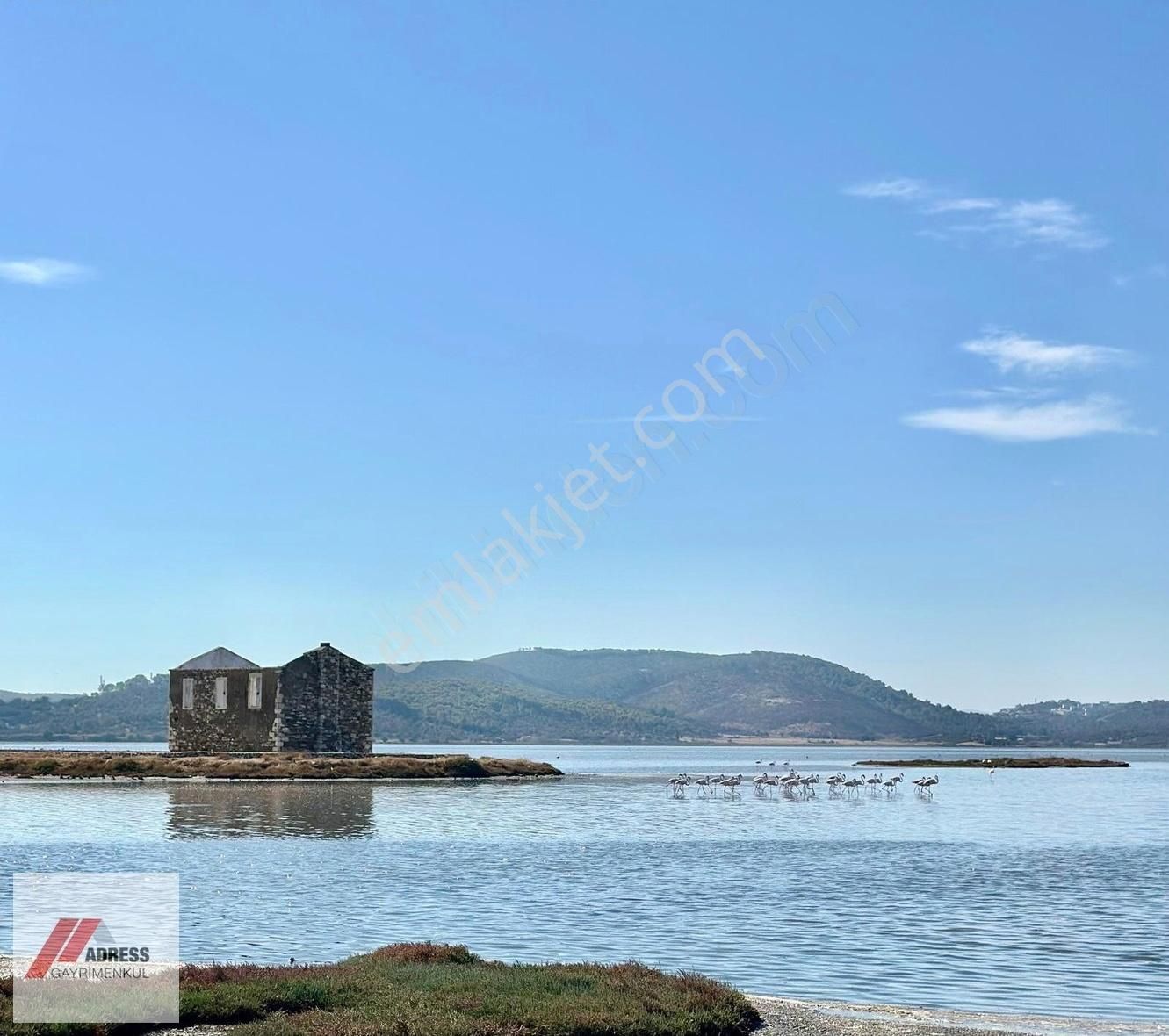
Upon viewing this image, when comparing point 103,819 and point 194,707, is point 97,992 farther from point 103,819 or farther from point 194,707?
point 194,707

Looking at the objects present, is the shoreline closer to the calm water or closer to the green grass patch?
the calm water

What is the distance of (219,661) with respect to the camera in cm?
9681

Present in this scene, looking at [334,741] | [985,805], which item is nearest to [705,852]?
[985,805]

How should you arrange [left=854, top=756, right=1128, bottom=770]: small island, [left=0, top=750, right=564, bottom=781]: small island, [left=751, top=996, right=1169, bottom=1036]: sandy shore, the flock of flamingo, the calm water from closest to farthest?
[left=751, top=996, right=1169, bottom=1036]: sandy shore
the calm water
[left=0, top=750, right=564, bottom=781]: small island
the flock of flamingo
[left=854, top=756, right=1128, bottom=770]: small island

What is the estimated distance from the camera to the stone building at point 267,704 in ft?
309

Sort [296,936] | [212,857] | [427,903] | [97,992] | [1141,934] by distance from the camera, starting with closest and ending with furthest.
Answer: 1. [97,992]
2. [296,936]
3. [1141,934]
4. [427,903]
5. [212,857]

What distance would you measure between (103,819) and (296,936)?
34.5 metres

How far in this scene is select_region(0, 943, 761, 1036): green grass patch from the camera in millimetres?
15906

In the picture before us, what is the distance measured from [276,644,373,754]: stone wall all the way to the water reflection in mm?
8273

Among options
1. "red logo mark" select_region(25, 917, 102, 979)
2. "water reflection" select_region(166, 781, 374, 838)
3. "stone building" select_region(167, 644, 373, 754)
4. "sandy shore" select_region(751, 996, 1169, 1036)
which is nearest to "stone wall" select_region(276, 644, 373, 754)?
"stone building" select_region(167, 644, 373, 754)

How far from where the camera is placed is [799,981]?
22.7m

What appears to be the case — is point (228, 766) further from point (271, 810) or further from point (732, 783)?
point (732, 783)

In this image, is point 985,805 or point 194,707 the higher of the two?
point 194,707

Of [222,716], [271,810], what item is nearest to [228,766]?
[222,716]
